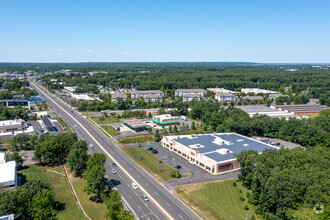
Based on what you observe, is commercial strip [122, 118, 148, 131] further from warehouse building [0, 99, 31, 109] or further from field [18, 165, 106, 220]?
warehouse building [0, 99, 31, 109]

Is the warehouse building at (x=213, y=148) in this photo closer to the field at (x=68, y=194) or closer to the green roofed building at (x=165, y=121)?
the green roofed building at (x=165, y=121)

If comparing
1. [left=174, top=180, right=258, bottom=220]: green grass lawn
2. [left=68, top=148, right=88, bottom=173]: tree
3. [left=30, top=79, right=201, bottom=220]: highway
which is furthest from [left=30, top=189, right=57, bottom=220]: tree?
[left=174, top=180, right=258, bottom=220]: green grass lawn

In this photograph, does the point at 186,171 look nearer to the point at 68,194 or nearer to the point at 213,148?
the point at 213,148

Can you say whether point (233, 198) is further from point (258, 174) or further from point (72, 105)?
point (72, 105)

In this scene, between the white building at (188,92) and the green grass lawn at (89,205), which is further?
the white building at (188,92)

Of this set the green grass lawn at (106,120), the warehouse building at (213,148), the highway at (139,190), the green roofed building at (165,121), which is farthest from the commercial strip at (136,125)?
the warehouse building at (213,148)

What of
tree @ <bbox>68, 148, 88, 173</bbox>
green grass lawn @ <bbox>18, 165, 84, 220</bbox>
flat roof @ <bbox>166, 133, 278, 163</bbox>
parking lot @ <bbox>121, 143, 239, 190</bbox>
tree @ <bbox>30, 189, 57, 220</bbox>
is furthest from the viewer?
flat roof @ <bbox>166, 133, 278, 163</bbox>

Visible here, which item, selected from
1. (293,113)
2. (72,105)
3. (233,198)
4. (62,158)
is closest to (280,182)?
(233,198)
